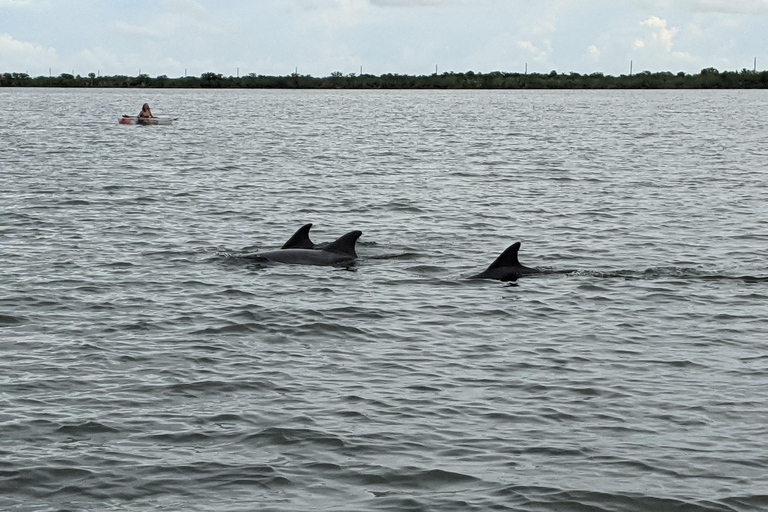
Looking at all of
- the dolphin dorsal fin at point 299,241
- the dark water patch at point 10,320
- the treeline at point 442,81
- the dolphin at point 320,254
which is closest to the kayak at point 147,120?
the dolphin dorsal fin at point 299,241

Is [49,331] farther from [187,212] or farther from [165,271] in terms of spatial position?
[187,212]

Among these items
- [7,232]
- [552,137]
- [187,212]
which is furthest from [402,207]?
[552,137]

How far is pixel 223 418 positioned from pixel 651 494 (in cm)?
422

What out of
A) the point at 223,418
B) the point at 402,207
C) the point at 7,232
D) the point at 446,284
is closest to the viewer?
the point at 223,418

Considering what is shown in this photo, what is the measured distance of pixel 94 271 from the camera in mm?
18656

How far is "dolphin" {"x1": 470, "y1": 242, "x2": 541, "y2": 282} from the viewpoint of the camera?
18188 millimetres

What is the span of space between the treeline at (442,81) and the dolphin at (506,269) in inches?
6263

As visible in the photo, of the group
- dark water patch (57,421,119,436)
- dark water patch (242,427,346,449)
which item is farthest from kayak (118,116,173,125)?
dark water patch (242,427,346,449)

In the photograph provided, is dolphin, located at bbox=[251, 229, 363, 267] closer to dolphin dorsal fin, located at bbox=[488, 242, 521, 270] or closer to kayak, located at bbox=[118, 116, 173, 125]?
dolphin dorsal fin, located at bbox=[488, 242, 521, 270]

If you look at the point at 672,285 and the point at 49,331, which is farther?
the point at 672,285

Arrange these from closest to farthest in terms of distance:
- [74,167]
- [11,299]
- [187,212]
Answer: [11,299] < [187,212] < [74,167]

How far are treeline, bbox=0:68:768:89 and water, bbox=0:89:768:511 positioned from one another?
147 m

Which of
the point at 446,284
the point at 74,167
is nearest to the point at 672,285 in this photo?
the point at 446,284

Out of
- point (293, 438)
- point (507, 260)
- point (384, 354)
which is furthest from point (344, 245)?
point (293, 438)
